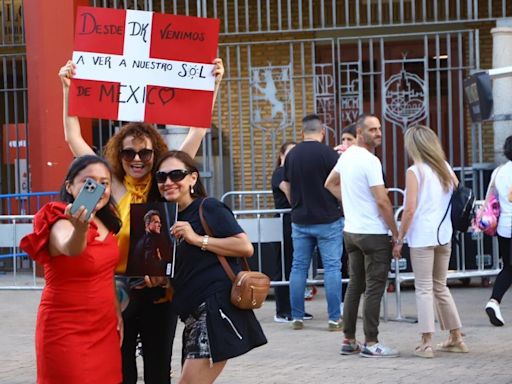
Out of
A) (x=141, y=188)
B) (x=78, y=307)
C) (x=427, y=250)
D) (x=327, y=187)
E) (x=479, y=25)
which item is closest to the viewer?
(x=78, y=307)

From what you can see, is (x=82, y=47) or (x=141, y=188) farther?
(x=82, y=47)

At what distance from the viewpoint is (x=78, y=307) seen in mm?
4684

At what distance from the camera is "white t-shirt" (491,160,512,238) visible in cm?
988

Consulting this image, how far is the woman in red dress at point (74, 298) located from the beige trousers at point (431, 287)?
402 cm

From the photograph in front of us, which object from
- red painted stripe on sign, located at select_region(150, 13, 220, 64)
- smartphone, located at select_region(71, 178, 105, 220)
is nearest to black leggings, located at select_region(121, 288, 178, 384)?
smartphone, located at select_region(71, 178, 105, 220)

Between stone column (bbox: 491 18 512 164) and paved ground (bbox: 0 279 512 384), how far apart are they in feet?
9.58

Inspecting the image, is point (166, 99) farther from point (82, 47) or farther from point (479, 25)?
point (479, 25)

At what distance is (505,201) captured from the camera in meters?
9.94

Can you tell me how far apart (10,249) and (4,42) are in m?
3.82

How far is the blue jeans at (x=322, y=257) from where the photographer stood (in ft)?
32.2

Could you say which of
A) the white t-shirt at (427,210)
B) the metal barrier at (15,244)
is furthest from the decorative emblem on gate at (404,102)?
the white t-shirt at (427,210)

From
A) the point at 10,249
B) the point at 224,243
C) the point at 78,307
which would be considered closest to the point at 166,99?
the point at 224,243

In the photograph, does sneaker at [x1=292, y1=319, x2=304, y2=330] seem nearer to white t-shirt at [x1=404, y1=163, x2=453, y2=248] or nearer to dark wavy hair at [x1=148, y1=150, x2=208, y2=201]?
white t-shirt at [x1=404, y1=163, x2=453, y2=248]

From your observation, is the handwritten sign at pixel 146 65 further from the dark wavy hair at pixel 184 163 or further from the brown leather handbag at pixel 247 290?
the brown leather handbag at pixel 247 290
